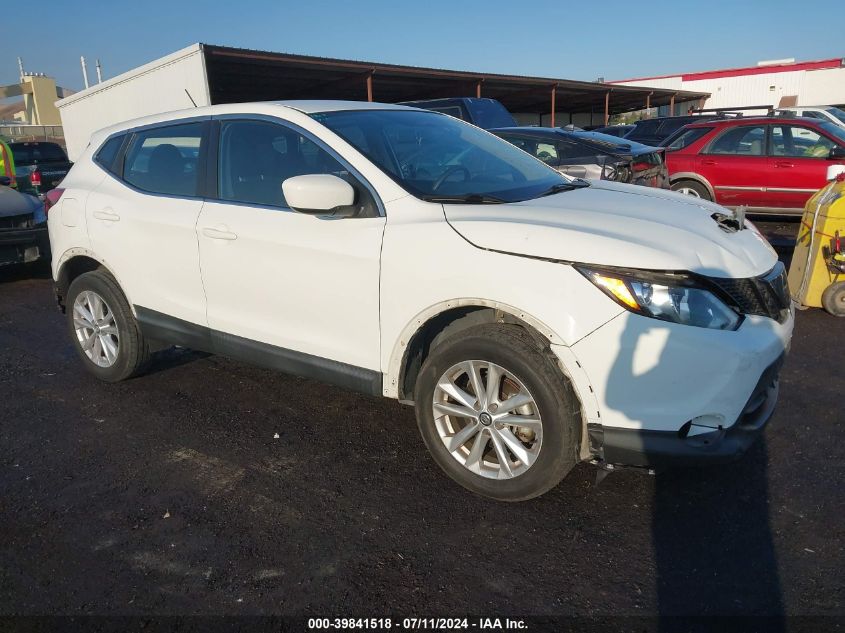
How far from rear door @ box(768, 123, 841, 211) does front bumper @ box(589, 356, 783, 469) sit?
25.4ft

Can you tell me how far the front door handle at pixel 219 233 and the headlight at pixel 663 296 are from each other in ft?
6.65

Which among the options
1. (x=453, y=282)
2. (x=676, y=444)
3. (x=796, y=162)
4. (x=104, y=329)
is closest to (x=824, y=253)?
(x=676, y=444)

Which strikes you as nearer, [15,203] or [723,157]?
[15,203]

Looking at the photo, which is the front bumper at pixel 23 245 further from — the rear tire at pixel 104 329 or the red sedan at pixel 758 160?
the red sedan at pixel 758 160

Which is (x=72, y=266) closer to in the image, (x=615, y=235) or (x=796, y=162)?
(x=615, y=235)

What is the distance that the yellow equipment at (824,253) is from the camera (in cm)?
552

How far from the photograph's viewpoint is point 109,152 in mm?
4598

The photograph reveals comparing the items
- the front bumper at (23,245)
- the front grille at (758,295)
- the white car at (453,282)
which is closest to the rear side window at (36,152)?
the front bumper at (23,245)

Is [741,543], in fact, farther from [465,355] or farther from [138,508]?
[138,508]

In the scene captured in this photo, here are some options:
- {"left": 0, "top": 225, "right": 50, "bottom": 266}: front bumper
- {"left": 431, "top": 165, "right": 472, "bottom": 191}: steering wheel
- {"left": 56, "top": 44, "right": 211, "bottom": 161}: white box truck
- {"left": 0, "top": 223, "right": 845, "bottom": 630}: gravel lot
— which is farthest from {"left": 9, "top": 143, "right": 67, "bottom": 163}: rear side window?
{"left": 431, "top": 165, "right": 472, "bottom": 191}: steering wheel

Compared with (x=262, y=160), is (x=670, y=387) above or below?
below

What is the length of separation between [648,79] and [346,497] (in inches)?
2367

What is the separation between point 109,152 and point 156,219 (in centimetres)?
92

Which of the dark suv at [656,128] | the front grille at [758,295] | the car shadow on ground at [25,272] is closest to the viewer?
the front grille at [758,295]
